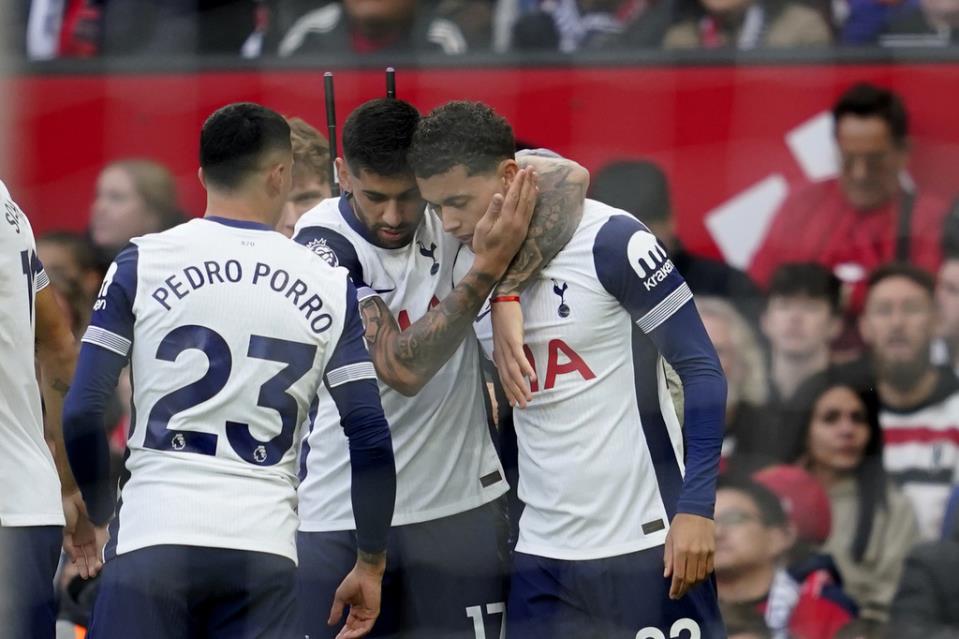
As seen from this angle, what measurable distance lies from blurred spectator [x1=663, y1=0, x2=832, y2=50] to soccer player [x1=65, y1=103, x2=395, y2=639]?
1.78m

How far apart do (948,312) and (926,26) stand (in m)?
0.77

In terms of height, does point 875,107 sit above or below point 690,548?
above

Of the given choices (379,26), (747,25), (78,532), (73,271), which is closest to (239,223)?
(78,532)

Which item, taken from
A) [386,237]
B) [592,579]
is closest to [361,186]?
[386,237]

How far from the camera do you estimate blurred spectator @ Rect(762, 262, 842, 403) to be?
154 inches

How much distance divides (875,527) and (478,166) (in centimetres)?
170

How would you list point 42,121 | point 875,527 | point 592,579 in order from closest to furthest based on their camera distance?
point 592,579 → point 875,527 → point 42,121

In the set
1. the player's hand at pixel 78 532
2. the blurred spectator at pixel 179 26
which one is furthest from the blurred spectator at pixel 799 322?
the player's hand at pixel 78 532

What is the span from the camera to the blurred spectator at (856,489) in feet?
12.2

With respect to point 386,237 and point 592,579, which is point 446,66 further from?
point 592,579

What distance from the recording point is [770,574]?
12.3 feet

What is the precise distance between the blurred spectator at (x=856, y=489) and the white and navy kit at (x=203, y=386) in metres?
1.75

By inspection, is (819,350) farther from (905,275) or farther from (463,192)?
(463,192)

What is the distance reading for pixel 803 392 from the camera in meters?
3.92
